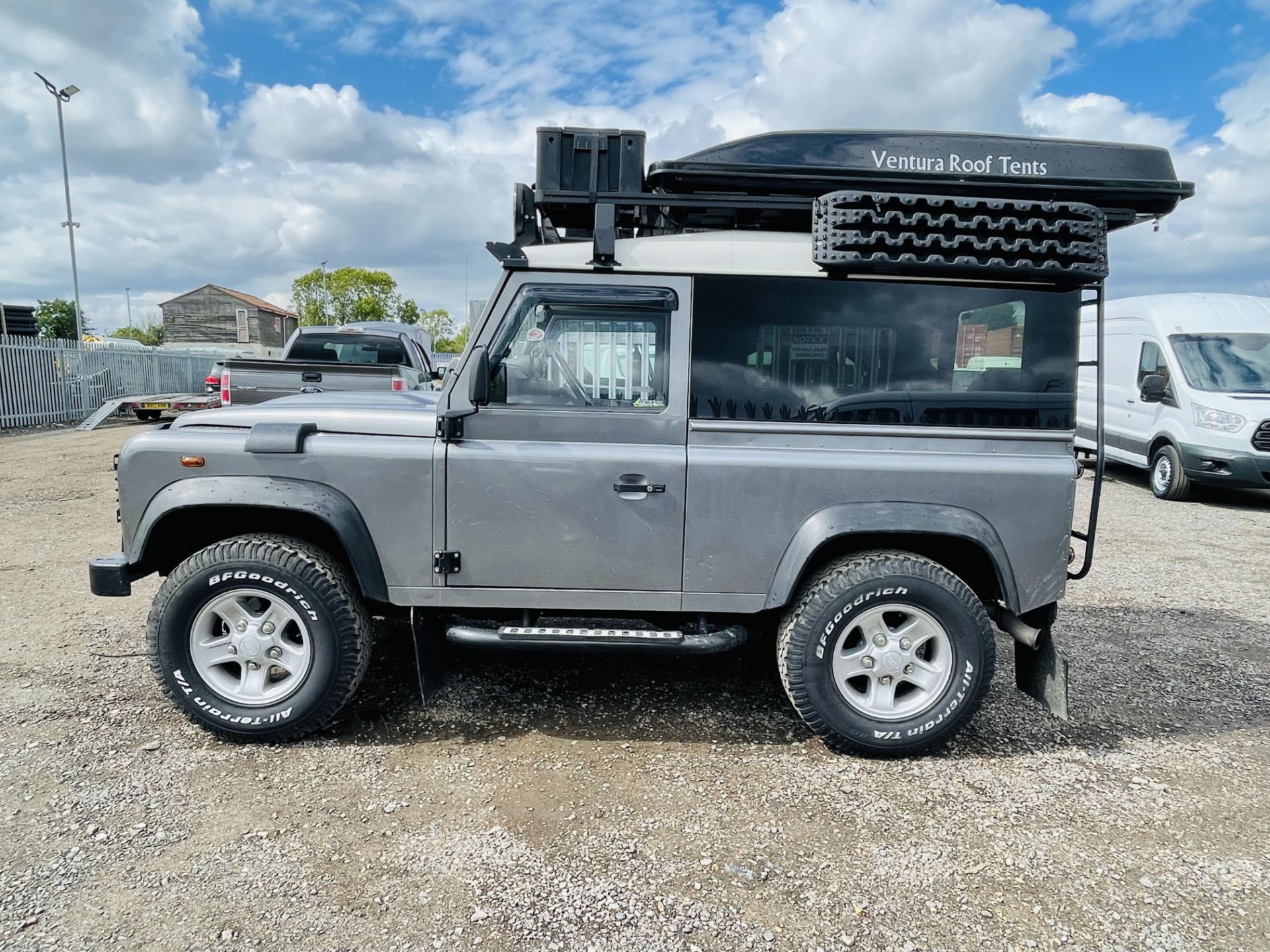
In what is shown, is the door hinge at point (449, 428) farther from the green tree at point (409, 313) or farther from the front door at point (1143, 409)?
the green tree at point (409, 313)

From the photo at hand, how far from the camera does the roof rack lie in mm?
3223

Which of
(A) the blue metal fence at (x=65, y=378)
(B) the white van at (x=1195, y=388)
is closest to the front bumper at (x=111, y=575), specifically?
(B) the white van at (x=1195, y=388)

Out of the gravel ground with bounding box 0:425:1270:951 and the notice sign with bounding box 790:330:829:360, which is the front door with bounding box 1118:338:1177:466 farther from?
the notice sign with bounding box 790:330:829:360

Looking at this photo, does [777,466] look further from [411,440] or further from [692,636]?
[411,440]

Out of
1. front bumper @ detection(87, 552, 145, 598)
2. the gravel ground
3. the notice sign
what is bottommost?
the gravel ground

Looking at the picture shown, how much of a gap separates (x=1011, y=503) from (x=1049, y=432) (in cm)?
35

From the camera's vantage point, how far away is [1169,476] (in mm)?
10375

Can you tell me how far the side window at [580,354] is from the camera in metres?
3.43

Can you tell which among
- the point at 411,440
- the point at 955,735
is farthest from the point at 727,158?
the point at 955,735

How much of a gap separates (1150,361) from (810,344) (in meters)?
9.64

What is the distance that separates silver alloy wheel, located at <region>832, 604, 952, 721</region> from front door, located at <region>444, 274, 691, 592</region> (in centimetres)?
83

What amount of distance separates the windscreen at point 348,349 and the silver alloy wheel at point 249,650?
25.7 feet

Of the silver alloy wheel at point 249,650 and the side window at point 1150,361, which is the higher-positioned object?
the side window at point 1150,361

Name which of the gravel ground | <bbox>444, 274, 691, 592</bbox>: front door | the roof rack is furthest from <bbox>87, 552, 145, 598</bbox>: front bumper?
the roof rack
